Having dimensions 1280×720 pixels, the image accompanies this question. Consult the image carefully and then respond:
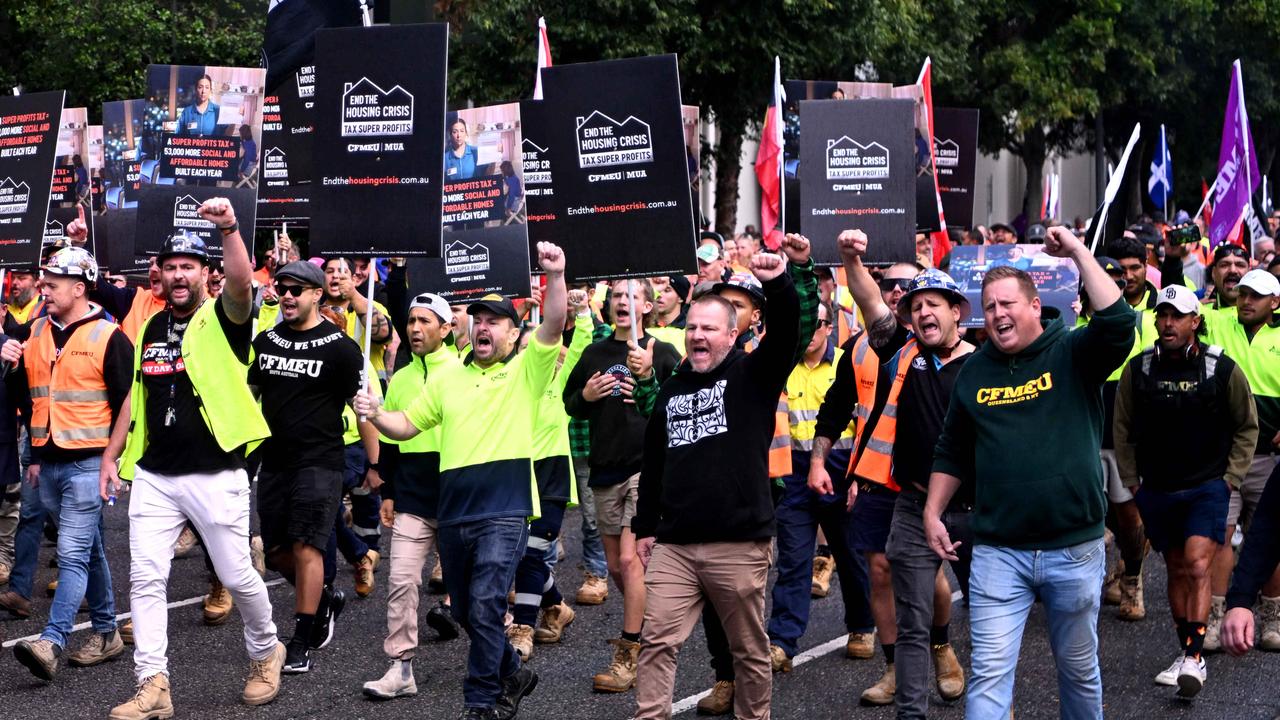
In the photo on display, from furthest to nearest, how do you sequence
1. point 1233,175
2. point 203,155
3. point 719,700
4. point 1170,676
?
1. point 1233,175
2. point 203,155
3. point 1170,676
4. point 719,700

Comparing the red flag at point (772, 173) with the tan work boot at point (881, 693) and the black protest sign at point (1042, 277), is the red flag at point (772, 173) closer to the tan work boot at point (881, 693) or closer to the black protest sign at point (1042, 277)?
the black protest sign at point (1042, 277)

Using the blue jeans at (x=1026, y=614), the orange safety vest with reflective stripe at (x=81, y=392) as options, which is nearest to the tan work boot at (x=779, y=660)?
the blue jeans at (x=1026, y=614)

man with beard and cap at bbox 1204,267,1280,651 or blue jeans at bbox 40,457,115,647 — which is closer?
blue jeans at bbox 40,457,115,647

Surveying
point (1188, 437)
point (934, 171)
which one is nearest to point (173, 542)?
point (1188, 437)

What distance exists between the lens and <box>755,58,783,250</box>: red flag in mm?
13016

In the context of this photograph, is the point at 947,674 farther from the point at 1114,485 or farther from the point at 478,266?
the point at 478,266

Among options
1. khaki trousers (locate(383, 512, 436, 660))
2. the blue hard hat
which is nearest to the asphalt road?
khaki trousers (locate(383, 512, 436, 660))

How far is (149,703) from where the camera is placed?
24.3 ft

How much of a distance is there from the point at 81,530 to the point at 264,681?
1496 mm

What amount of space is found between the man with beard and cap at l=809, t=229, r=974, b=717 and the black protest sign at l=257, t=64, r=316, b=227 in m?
4.67

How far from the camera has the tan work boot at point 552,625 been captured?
9.07m

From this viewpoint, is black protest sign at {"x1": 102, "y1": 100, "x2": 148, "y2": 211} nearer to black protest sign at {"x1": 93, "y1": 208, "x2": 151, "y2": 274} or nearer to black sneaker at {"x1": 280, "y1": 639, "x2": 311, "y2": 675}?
black protest sign at {"x1": 93, "y1": 208, "x2": 151, "y2": 274}

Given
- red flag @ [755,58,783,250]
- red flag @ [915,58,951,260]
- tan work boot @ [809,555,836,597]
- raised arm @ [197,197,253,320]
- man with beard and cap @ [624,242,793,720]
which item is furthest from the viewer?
red flag @ [755,58,783,250]

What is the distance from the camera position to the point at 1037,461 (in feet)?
19.6
